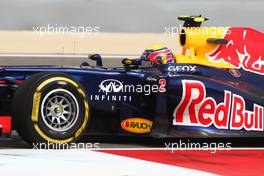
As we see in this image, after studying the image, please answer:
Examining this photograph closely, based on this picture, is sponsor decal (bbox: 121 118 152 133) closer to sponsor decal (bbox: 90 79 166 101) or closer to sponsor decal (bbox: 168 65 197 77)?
sponsor decal (bbox: 90 79 166 101)

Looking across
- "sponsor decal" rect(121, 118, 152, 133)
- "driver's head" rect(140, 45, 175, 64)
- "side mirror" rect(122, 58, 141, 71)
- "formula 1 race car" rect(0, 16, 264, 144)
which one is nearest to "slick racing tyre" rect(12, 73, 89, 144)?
"formula 1 race car" rect(0, 16, 264, 144)

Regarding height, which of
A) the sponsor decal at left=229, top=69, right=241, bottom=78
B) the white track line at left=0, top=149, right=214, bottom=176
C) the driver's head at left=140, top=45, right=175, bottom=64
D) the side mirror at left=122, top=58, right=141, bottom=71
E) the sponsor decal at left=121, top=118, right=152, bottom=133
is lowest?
the sponsor decal at left=121, top=118, right=152, bottom=133

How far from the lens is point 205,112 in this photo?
262 inches

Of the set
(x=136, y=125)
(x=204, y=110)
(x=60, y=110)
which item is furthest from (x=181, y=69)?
(x=60, y=110)

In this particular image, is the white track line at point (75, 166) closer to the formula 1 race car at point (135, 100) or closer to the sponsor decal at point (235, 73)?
the formula 1 race car at point (135, 100)

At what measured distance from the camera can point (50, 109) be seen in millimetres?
6082

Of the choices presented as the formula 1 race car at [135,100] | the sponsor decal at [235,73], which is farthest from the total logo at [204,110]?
the sponsor decal at [235,73]

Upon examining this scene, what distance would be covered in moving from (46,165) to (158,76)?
415cm

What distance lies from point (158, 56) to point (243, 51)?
1046 mm

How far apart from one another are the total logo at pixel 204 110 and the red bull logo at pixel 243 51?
677mm

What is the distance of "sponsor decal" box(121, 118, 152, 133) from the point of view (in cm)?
656

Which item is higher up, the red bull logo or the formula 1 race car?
the red bull logo

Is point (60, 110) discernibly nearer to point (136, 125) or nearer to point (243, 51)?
point (136, 125)

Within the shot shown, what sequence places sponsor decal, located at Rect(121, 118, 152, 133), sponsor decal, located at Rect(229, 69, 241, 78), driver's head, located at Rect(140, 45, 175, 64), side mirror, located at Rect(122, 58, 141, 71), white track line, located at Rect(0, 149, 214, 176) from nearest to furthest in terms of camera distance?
white track line, located at Rect(0, 149, 214, 176)
sponsor decal, located at Rect(121, 118, 152, 133)
side mirror, located at Rect(122, 58, 141, 71)
sponsor decal, located at Rect(229, 69, 241, 78)
driver's head, located at Rect(140, 45, 175, 64)
